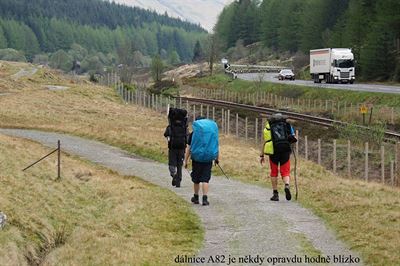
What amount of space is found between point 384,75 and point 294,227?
6571 cm

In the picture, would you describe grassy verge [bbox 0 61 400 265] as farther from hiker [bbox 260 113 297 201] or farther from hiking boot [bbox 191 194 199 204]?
hiking boot [bbox 191 194 199 204]

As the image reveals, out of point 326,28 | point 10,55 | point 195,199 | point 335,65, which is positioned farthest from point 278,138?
point 10,55

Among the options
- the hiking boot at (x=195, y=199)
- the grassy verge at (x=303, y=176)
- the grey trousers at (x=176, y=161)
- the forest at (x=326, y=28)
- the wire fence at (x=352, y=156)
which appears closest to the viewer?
the grassy verge at (x=303, y=176)

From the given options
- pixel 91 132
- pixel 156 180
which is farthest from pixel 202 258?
pixel 91 132

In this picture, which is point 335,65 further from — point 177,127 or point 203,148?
point 203,148

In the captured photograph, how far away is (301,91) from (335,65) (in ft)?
17.4

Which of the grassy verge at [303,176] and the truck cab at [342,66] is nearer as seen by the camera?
the grassy verge at [303,176]

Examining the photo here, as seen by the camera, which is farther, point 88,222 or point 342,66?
point 342,66

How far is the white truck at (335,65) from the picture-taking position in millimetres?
69562

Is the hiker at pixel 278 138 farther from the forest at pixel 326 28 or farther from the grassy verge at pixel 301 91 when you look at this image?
the forest at pixel 326 28

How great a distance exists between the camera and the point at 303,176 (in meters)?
19.6

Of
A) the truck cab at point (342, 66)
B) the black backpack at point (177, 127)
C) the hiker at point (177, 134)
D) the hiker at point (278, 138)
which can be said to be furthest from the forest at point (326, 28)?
the hiker at point (278, 138)

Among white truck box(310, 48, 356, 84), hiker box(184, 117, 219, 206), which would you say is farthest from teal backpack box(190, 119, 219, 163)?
white truck box(310, 48, 356, 84)

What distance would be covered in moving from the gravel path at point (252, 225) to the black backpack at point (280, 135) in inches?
46.6
